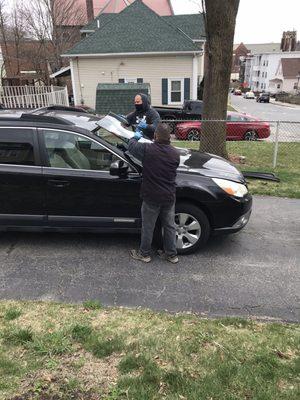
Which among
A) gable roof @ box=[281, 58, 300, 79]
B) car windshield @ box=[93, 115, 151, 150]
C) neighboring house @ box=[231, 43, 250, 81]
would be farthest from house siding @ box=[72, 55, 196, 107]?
neighboring house @ box=[231, 43, 250, 81]

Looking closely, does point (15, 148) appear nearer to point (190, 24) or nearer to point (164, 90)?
point (164, 90)

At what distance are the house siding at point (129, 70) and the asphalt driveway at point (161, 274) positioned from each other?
19.1 meters

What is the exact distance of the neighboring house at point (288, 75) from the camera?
82625 mm

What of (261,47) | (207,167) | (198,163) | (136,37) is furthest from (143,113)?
(261,47)

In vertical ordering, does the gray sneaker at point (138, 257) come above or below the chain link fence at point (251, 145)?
above

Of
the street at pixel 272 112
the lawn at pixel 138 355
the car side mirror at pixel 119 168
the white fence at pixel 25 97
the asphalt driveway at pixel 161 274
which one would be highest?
the car side mirror at pixel 119 168

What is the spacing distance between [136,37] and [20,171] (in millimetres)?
21132

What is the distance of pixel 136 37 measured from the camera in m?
23.8

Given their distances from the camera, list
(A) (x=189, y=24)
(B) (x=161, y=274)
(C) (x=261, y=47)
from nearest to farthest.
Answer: (B) (x=161, y=274) → (A) (x=189, y=24) → (C) (x=261, y=47)

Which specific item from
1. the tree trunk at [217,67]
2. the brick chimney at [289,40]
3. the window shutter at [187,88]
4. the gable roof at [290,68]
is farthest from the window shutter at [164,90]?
the brick chimney at [289,40]

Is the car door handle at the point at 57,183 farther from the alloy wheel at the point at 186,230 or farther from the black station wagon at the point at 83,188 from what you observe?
the alloy wheel at the point at 186,230

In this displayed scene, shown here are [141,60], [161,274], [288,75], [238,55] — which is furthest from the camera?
[238,55]

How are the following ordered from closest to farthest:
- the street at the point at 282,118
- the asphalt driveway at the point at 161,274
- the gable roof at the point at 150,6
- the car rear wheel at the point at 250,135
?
1. the asphalt driveway at the point at 161,274
2. the car rear wheel at the point at 250,135
3. the street at the point at 282,118
4. the gable roof at the point at 150,6

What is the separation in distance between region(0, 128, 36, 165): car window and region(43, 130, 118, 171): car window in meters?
0.20
